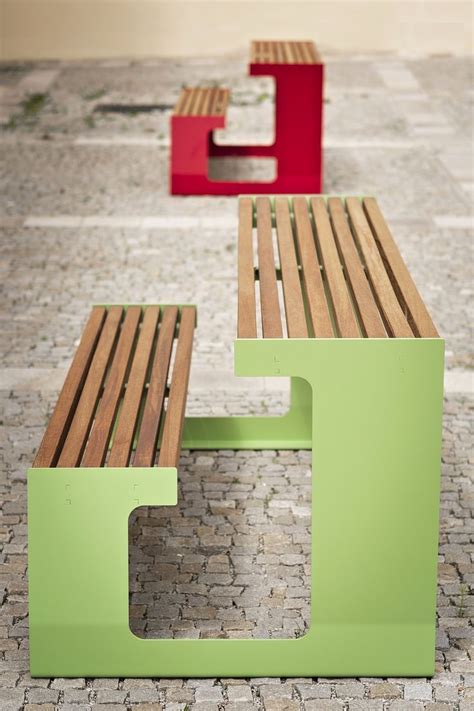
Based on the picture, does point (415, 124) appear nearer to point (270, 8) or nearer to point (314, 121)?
point (314, 121)

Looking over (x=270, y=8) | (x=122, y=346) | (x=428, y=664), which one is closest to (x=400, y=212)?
(x=122, y=346)

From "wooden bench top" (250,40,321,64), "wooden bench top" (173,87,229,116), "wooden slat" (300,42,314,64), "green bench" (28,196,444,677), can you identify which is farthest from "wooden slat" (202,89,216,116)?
"green bench" (28,196,444,677)

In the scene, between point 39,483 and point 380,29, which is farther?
point 380,29

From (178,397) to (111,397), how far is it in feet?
0.84

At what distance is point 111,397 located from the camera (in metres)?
4.57

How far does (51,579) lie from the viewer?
154 inches

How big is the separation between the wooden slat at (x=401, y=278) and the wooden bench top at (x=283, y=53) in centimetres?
467

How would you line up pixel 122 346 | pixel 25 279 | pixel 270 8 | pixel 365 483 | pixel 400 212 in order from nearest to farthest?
pixel 365 483 < pixel 122 346 < pixel 25 279 < pixel 400 212 < pixel 270 8

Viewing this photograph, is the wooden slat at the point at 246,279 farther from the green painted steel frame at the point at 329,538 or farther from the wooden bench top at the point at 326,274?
the green painted steel frame at the point at 329,538

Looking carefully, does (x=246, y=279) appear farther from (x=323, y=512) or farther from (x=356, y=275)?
Answer: (x=323, y=512)

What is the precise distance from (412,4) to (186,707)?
14855 millimetres

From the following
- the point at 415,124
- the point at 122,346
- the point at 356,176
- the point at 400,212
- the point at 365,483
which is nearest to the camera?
the point at 365,483

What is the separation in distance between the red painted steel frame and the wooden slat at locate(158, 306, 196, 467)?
4.54m

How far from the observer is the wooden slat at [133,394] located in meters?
4.05
